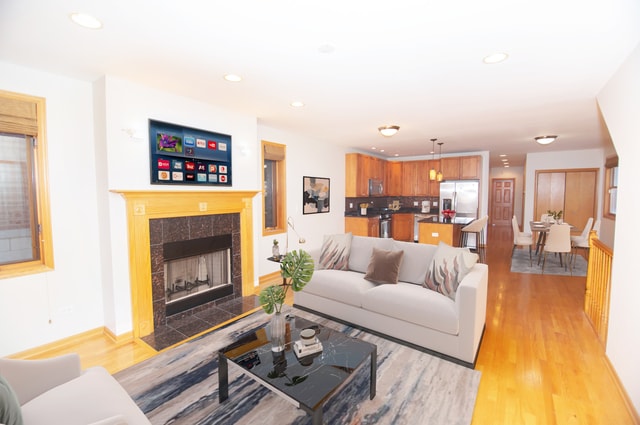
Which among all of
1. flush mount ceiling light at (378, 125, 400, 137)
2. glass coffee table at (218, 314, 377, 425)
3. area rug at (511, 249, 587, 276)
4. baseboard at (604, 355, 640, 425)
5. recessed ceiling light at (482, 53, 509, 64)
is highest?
Result: recessed ceiling light at (482, 53, 509, 64)

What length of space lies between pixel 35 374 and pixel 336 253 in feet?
9.57

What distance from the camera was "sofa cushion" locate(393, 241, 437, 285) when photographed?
3.33 m

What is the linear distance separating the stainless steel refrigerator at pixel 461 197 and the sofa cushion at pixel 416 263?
4792 millimetres

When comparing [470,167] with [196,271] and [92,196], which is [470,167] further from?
[92,196]

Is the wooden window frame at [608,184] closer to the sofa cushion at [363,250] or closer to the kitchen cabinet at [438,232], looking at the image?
the kitchen cabinet at [438,232]

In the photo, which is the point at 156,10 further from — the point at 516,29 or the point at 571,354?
the point at 571,354

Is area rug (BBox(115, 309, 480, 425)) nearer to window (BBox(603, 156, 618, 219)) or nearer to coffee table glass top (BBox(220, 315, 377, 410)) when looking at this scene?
coffee table glass top (BBox(220, 315, 377, 410))

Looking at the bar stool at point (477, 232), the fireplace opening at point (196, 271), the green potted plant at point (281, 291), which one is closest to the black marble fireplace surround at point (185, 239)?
the fireplace opening at point (196, 271)

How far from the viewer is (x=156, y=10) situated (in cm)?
183

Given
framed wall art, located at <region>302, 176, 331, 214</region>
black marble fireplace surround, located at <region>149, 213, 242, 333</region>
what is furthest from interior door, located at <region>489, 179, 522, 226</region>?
black marble fireplace surround, located at <region>149, 213, 242, 333</region>

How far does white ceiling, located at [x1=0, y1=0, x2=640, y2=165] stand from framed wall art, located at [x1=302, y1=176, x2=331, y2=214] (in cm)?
212

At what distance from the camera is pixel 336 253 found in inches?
153

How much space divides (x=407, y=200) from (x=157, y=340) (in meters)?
7.47

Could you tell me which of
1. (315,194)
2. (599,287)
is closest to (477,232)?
(599,287)
